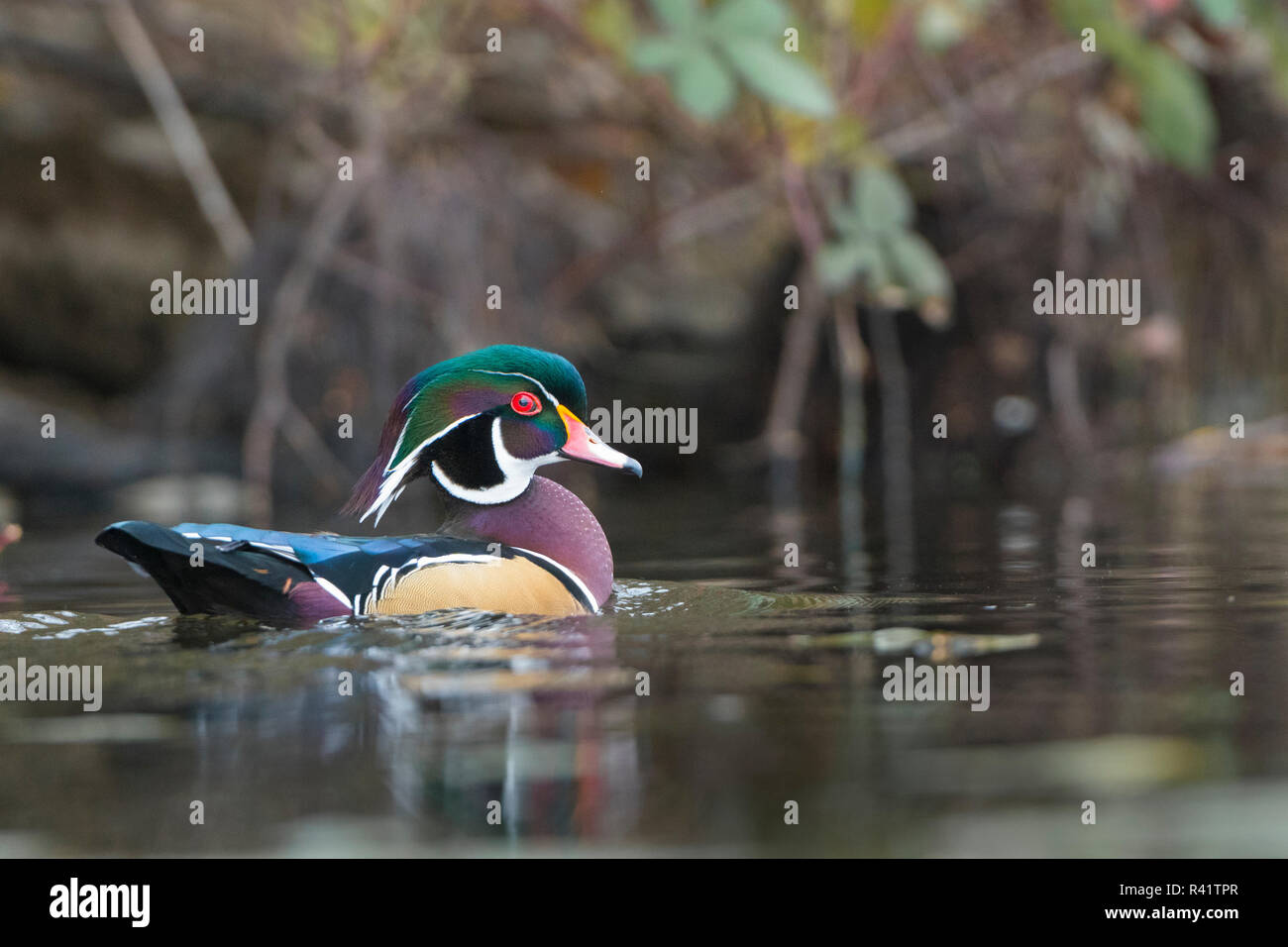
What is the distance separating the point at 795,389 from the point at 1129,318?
291 centimetres

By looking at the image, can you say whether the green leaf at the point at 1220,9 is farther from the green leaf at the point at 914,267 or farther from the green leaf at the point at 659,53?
the green leaf at the point at 659,53

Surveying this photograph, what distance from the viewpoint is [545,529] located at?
4871 millimetres

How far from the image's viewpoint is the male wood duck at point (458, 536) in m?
4.32

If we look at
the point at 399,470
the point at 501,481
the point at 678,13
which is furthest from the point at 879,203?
the point at 399,470

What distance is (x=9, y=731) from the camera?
3412 mm

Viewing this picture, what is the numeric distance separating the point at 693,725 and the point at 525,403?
6.24 feet

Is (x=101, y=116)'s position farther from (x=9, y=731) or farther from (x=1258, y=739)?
(x=1258, y=739)

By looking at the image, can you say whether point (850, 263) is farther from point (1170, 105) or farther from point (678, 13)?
point (678, 13)

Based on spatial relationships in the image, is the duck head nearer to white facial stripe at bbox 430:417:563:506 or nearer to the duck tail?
white facial stripe at bbox 430:417:563:506

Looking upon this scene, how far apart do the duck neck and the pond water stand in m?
0.19

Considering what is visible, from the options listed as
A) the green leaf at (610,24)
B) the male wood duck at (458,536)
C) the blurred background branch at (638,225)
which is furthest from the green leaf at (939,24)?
the male wood duck at (458,536)

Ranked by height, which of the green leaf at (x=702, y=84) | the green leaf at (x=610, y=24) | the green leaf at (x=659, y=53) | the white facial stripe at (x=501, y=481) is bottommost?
the white facial stripe at (x=501, y=481)

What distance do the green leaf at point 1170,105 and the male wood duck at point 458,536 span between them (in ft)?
13.3

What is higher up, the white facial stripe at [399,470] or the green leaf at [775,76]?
the green leaf at [775,76]
